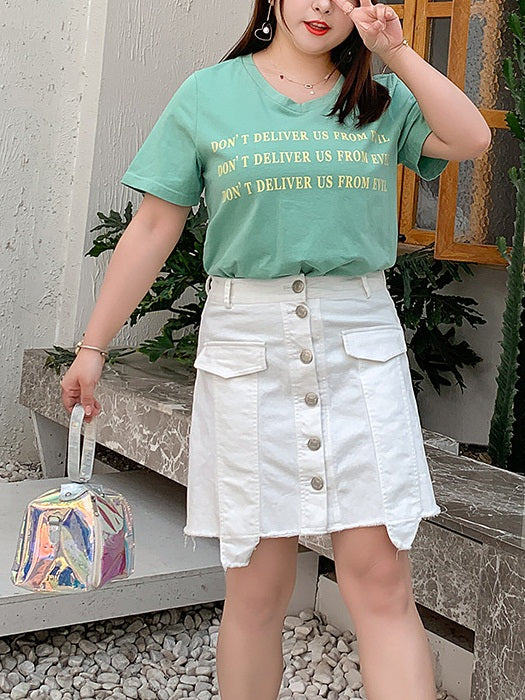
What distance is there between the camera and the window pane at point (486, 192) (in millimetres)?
3295

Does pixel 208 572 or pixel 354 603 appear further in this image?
pixel 208 572

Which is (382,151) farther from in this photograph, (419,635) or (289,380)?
(419,635)

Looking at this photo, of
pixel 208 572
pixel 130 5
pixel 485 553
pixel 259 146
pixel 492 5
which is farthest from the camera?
pixel 130 5

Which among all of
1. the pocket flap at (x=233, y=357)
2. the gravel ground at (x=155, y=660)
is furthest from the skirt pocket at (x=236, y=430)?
the gravel ground at (x=155, y=660)

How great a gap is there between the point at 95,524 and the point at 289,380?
0.39 m

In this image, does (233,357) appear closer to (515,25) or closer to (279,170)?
(279,170)

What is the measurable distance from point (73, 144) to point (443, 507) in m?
2.19

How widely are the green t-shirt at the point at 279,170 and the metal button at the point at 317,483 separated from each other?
0.30 metres

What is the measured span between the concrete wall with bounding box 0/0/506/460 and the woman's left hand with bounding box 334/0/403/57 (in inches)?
85.1

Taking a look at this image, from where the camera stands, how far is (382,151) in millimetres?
1728

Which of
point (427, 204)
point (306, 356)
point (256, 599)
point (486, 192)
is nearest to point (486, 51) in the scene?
point (486, 192)

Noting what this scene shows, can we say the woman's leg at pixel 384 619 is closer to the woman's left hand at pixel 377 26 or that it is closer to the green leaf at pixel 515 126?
the woman's left hand at pixel 377 26

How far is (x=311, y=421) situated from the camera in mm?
1694

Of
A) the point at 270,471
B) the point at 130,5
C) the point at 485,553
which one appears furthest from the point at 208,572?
the point at 130,5
